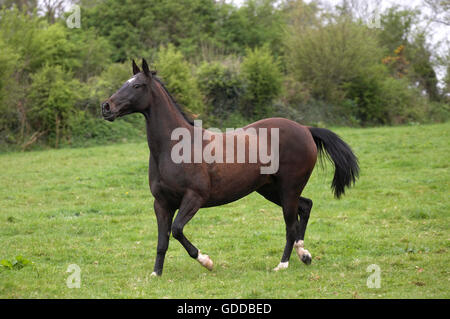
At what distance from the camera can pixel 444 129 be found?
21.4 metres

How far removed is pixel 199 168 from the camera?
21.5 ft

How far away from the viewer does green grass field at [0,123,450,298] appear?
19.4ft

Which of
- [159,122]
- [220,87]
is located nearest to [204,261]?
[159,122]

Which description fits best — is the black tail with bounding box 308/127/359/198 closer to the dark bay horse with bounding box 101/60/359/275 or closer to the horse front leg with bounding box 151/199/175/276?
the dark bay horse with bounding box 101/60/359/275

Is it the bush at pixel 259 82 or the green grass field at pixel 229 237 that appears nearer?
the green grass field at pixel 229 237

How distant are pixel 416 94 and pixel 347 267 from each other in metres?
28.9

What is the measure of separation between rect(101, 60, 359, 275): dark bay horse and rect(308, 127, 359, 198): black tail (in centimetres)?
33

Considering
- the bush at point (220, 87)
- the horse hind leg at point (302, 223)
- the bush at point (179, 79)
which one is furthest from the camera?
the bush at point (220, 87)

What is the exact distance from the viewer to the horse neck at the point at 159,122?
21.4 ft

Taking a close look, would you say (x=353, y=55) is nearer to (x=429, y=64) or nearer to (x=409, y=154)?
(x=429, y=64)

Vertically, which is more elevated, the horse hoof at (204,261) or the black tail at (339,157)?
the black tail at (339,157)

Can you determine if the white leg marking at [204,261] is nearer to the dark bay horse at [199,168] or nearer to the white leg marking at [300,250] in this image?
the dark bay horse at [199,168]

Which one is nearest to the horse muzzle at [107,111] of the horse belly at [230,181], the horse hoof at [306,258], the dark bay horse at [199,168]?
the dark bay horse at [199,168]

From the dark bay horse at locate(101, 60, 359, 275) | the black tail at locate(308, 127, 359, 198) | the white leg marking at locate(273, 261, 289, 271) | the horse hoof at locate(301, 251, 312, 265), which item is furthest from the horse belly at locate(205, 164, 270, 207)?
the black tail at locate(308, 127, 359, 198)
